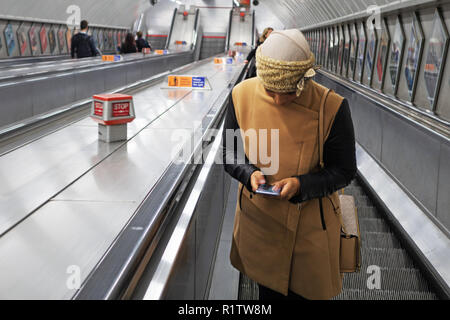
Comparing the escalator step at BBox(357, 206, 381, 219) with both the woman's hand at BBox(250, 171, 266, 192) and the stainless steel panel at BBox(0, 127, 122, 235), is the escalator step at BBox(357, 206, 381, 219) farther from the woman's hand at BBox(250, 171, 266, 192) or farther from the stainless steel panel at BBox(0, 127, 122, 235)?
the woman's hand at BBox(250, 171, 266, 192)

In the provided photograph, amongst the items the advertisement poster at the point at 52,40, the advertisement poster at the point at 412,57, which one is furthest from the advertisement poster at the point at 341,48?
the advertisement poster at the point at 52,40

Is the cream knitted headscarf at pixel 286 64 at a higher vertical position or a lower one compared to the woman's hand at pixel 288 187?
higher

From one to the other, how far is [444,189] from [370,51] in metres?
7.36

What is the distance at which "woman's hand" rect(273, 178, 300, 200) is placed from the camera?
6.82 feet

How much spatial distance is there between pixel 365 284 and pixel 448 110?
11.4 ft

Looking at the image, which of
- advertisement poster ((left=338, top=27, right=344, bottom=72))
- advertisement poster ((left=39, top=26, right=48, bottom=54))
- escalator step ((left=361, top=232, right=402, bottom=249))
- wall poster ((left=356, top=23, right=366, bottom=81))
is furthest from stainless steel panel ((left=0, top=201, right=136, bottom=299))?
advertisement poster ((left=39, top=26, right=48, bottom=54))

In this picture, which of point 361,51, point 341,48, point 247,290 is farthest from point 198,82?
point 341,48

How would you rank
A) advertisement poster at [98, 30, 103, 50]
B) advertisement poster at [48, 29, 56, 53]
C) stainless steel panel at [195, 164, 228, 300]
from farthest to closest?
1. advertisement poster at [98, 30, 103, 50]
2. advertisement poster at [48, 29, 56, 53]
3. stainless steel panel at [195, 164, 228, 300]

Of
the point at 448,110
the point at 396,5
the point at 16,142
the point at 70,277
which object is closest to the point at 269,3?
the point at 396,5

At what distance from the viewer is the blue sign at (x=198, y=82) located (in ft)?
28.0

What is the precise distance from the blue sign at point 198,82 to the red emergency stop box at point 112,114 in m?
4.40

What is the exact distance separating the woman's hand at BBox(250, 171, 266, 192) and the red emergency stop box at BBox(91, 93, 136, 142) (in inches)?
81.1

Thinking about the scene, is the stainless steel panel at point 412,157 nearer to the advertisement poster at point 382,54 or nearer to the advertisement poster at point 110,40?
the advertisement poster at point 382,54
